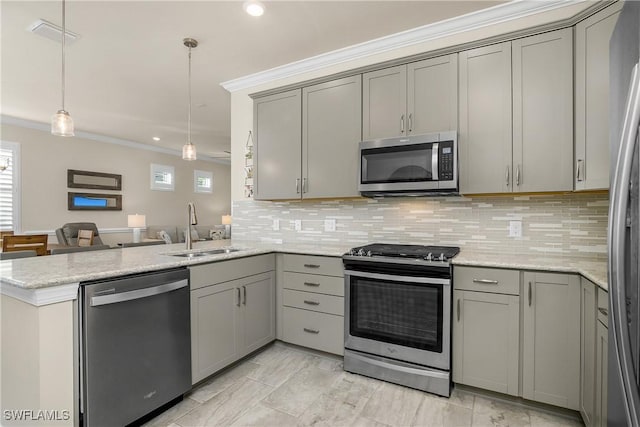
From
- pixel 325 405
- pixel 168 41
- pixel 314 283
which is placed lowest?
pixel 325 405

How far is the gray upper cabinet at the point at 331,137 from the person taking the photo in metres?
2.78

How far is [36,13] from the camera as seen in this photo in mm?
2463

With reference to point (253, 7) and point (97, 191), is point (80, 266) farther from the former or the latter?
point (97, 191)

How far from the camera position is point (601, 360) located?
153cm

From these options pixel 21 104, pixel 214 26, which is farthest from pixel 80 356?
pixel 21 104

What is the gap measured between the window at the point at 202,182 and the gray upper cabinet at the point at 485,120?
7739mm

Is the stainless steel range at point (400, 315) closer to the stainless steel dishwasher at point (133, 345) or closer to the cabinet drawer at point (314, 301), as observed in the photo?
the cabinet drawer at point (314, 301)

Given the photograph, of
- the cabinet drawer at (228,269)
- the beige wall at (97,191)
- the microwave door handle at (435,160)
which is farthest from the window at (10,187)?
the microwave door handle at (435,160)

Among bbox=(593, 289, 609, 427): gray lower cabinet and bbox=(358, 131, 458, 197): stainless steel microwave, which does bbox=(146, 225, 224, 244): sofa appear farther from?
bbox=(593, 289, 609, 427): gray lower cabinet

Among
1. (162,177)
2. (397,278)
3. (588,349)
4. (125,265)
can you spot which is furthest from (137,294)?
(162,177)

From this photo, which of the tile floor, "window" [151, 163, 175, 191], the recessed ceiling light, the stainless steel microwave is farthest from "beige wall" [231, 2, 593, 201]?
"window" [151, 163, 175, 191]

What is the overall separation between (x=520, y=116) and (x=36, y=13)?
11.8ft

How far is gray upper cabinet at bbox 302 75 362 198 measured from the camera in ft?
9.12

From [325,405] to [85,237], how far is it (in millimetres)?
5296
